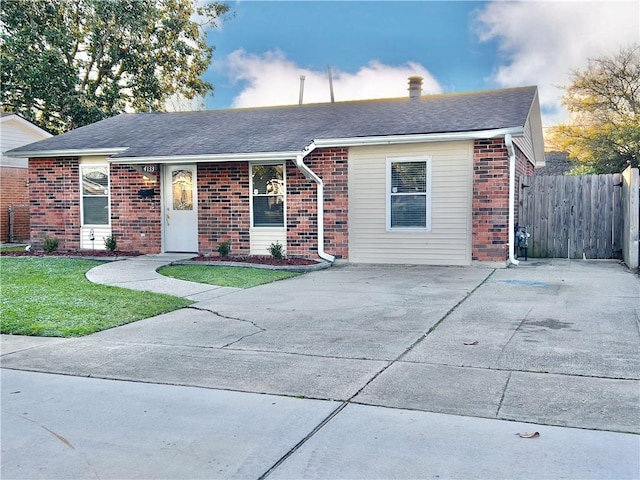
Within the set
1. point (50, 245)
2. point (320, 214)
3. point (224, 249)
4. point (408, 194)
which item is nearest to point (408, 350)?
point (408, 194)

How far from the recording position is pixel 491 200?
1170 centimetres

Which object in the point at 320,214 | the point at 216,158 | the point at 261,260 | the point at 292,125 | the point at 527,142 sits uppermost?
the point at 292,125

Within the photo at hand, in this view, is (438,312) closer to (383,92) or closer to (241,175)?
(241,175)

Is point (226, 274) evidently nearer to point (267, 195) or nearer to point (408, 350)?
point (267, 195)

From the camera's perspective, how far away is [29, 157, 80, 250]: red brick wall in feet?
48.6

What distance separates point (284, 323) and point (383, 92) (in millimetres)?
15035

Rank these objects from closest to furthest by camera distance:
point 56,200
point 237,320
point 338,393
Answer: point 338,393
point 237,320
point 56,200

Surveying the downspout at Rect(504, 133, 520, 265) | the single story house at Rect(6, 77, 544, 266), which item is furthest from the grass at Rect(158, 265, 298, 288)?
the downspout at Rect(504, 133, 520, 265)

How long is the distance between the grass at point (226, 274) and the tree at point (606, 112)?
20.0 metres

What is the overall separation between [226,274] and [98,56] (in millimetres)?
20270

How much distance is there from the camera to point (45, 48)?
82.8ft

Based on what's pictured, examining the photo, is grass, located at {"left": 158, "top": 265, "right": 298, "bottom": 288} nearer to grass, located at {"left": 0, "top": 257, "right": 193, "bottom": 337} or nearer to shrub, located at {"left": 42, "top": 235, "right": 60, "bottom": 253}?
grass, located at {"left": 0, "top": 257, "right": 193, "bottom": 337}

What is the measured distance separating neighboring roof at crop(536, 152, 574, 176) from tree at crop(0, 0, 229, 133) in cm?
1792

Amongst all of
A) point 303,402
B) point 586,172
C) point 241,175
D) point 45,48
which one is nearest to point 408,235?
point 241,175
